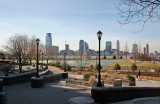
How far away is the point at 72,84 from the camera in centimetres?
1794

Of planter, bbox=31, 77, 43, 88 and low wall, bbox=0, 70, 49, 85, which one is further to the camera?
low wall, bbox=0, 70, 49, 85

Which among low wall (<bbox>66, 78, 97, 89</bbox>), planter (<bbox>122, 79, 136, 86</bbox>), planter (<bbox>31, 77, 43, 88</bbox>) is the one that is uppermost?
planter (<bbox>31, 77, 43, 88</bbox>)

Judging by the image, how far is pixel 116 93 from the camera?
9586mm

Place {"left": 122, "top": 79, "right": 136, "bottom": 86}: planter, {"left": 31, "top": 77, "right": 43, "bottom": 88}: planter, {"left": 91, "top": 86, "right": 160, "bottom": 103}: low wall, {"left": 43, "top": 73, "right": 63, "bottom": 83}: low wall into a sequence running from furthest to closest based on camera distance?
{"left": 122, "top": 79, "right": 136, "bottom": 86}: planter < {"left": 43, "top": 73, "right": 63, "bottom": 83}: low wall < {"left": 31, "top": 77, "right": 43, "bottom": 88}: planter < {"left": 91, "top": 86, "right": 160, "bottom": 103}: low wall

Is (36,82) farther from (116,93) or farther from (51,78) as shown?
(116,93)

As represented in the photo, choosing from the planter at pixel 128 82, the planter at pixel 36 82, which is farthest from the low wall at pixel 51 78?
the planter at pixel 128 82

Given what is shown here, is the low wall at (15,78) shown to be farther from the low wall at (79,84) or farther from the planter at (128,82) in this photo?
the planter at (128,82)

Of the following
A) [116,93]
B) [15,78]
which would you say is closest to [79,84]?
[15,78]

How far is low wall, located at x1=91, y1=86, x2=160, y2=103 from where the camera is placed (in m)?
9.20

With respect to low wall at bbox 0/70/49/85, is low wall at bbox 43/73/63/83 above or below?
below

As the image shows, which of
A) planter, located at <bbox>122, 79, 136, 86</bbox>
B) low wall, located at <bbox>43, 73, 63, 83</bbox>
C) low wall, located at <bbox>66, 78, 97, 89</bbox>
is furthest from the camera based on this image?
planter, located at <bbox>122, 79, 136, 86</bbox>

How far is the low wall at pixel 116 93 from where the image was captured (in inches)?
362

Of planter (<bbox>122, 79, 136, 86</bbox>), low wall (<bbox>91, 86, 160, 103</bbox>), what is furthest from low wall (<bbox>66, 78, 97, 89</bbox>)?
low wall (<bbox>91, 86, 160, 103</bbox>)

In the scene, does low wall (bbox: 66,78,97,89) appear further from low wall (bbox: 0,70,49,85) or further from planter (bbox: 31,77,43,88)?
low wall (bbox: 0,70,49,85)
